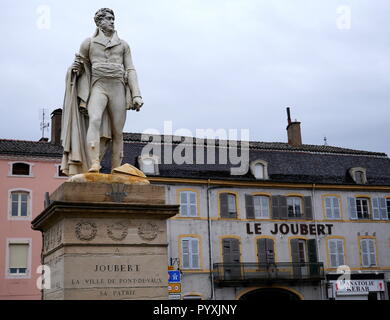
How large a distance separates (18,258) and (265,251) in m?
14.9

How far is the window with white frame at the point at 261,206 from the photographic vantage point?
41.3 meters

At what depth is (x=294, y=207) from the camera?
42.3 meters

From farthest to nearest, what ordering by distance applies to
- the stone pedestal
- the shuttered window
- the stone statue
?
the shuttered window < the stone statue < the stone pedestal

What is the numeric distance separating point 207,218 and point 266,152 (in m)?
7.31

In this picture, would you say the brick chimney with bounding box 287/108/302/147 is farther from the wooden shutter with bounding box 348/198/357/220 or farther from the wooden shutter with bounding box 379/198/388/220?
Result: the wooden shutter with bounding box 379/198/388/220

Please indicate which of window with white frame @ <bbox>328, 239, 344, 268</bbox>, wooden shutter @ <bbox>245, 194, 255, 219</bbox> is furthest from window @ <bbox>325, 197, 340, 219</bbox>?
wooden shutter @ <bbox>245, 194, 255, 219</bbox>

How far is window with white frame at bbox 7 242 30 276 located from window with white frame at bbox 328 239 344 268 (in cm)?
1887

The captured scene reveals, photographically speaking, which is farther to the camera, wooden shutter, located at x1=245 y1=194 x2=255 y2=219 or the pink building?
wooden shutter, located at x1=245 y1=194 x2=255 y2=219

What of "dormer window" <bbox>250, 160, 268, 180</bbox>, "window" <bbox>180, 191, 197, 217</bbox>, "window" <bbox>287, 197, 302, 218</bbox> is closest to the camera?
"window" <bbox>180, 191, 197, 217</bbox>

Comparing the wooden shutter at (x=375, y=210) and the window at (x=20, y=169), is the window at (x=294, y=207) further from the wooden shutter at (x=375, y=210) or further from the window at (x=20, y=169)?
the window at (x=20, y=169)

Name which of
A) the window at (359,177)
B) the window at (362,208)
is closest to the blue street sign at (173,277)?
the window at (362,208)

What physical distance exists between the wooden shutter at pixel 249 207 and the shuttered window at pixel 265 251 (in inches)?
63.6

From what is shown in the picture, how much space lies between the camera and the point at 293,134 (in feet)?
158

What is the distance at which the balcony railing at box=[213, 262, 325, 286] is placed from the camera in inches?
1529
